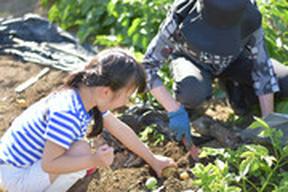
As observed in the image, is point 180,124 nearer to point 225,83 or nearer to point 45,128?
point 225,83

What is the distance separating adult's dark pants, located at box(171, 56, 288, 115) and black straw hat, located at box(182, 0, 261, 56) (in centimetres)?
22

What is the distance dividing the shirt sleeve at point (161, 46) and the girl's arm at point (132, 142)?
37 cm

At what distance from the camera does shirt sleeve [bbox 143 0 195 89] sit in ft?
10.6

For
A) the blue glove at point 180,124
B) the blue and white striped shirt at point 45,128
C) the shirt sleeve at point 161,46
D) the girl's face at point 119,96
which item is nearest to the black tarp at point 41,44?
the shirt sleeve at point 161,46

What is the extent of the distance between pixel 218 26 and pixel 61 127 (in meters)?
0.93

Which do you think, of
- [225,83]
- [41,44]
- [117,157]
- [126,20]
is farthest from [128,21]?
[117,157]

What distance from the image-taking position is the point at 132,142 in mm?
3004

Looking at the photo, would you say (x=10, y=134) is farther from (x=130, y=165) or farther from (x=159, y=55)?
(x=159, y=55)

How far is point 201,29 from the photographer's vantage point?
3.02 metres

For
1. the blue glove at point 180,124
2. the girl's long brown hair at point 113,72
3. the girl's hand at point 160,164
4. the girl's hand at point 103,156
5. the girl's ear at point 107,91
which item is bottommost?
the girl's hand at point 160,164

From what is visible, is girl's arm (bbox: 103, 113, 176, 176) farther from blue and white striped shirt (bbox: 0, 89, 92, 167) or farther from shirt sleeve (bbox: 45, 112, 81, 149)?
shirt sleeve (bbox: 45, 112, 81, 149)

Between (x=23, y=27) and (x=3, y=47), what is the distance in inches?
11.1

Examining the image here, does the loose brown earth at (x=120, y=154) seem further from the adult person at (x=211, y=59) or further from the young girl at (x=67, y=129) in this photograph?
the young girl at (x=67, y=129)

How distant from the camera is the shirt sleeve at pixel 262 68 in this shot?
10.7ft
